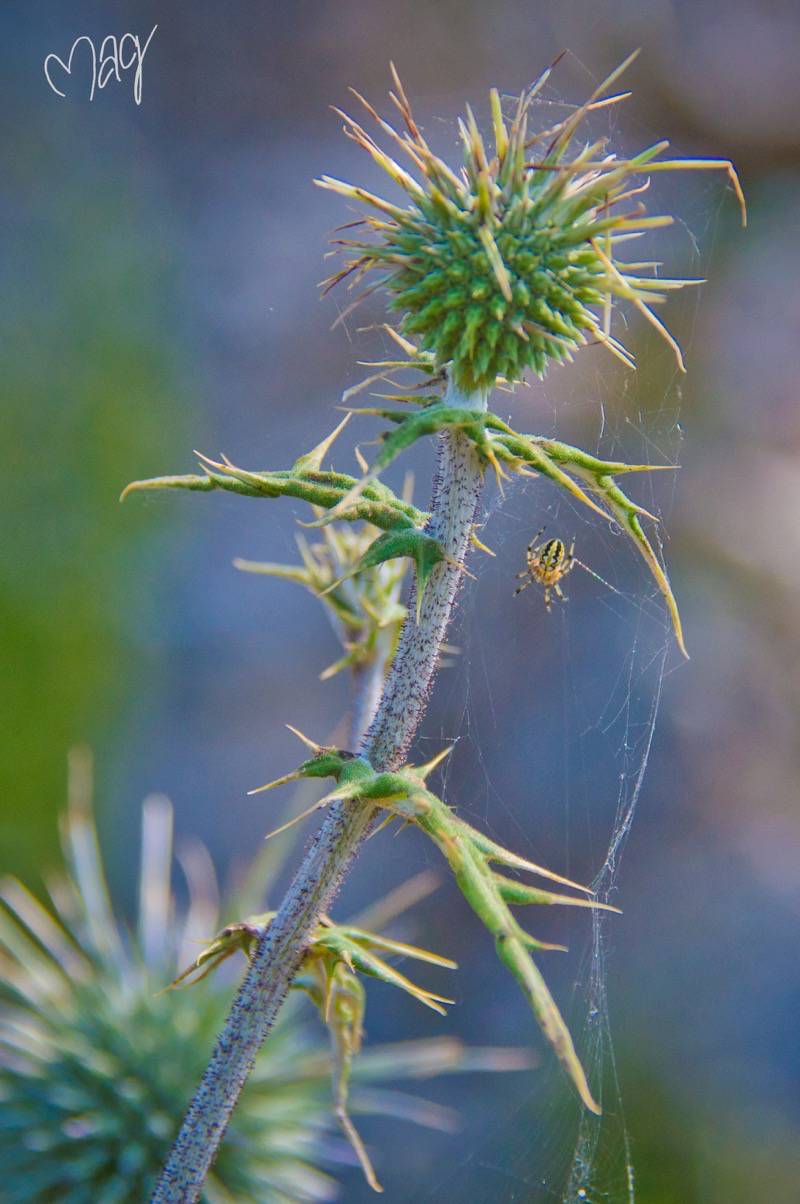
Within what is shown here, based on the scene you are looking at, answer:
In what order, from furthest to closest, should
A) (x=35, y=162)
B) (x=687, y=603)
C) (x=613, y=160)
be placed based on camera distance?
(x=35, y=162), (x=687, y=603), (x=613, y=160)

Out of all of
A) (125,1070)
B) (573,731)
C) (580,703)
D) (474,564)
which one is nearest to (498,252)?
(125,1070)

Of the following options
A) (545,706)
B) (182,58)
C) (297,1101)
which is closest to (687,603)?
(545,706)

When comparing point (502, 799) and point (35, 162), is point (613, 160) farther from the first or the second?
point (35, 162)

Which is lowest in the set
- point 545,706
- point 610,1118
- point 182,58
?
point 610,1118

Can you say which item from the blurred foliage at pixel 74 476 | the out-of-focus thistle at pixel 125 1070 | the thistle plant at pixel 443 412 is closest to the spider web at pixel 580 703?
the out-of-focus thistle at pixel 125 1070

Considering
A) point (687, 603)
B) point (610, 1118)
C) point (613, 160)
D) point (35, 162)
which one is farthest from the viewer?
point (35, 162)

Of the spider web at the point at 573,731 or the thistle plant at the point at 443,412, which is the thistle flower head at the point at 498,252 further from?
the spider web at the point at 573,731

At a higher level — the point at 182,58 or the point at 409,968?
the point at 182,58
